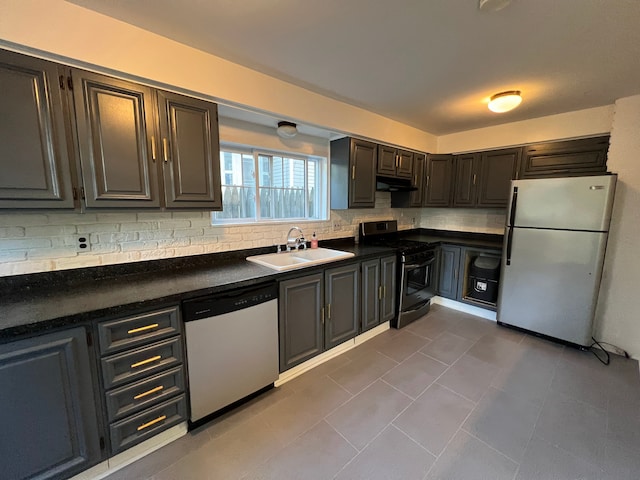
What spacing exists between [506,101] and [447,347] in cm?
242

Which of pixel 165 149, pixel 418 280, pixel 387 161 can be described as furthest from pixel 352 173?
pixel 165 149

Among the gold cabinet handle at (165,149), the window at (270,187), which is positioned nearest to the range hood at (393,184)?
the window at (270,187)

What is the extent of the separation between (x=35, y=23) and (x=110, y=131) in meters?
0.52

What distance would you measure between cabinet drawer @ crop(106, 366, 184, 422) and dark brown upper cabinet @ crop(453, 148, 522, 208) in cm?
384

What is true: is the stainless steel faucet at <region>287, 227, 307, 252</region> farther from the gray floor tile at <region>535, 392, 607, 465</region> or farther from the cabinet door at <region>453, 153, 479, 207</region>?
the cabinet door at <region>453, 153, 479, 207</region>

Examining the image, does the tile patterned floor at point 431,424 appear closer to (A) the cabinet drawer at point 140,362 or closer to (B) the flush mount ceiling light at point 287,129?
(A) the cabinet drawer at point 140,362

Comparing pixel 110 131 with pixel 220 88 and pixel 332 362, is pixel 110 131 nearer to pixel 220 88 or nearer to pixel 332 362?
pixel 220 88

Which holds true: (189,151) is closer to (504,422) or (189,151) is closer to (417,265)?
(417,265)

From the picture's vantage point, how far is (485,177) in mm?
3414

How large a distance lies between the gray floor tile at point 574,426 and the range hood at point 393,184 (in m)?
2.55

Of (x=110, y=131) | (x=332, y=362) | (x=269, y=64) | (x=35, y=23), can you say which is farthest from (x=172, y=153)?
(x=332, y=362)

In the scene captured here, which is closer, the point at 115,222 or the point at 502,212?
the point at 115,222

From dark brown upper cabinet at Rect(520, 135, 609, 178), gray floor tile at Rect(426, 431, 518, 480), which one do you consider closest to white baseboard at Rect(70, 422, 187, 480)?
gray floor tile at Rect(426, 431, 518, 480)

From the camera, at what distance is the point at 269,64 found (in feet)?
6.22
